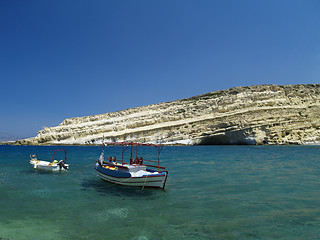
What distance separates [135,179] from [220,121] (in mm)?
46621

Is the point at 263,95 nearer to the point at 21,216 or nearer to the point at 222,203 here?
the point at 222,203

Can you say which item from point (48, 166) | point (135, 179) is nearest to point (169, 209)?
point (135, 179)

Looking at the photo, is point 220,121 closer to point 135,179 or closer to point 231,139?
point 231,139

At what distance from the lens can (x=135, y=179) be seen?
41.2 ft

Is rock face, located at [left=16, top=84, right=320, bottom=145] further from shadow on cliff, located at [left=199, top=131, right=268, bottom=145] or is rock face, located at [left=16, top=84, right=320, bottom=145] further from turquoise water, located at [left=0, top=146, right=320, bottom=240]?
turquoise water, located at [left=0, top=146, right=320, bottom=240]

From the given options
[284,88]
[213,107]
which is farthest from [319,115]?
[213,107]

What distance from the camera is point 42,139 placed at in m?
72.5

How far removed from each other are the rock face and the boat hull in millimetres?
38579

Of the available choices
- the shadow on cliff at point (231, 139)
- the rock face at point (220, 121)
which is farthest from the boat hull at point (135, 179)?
the shadow on cliff at point (231, 139)

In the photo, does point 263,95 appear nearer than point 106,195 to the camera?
No

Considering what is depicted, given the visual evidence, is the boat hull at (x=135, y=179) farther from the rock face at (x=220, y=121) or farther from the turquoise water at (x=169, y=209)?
the rock face at (x=220, y=121)

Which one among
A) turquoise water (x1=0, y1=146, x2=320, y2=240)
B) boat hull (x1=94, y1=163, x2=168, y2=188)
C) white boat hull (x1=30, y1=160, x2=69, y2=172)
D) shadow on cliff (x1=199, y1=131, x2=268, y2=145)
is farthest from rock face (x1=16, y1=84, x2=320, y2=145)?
turquoise water (x1=0, y1=146, x2=320, y2=240)

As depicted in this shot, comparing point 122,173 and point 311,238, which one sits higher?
point 122,173

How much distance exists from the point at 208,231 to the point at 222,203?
9.37ft
